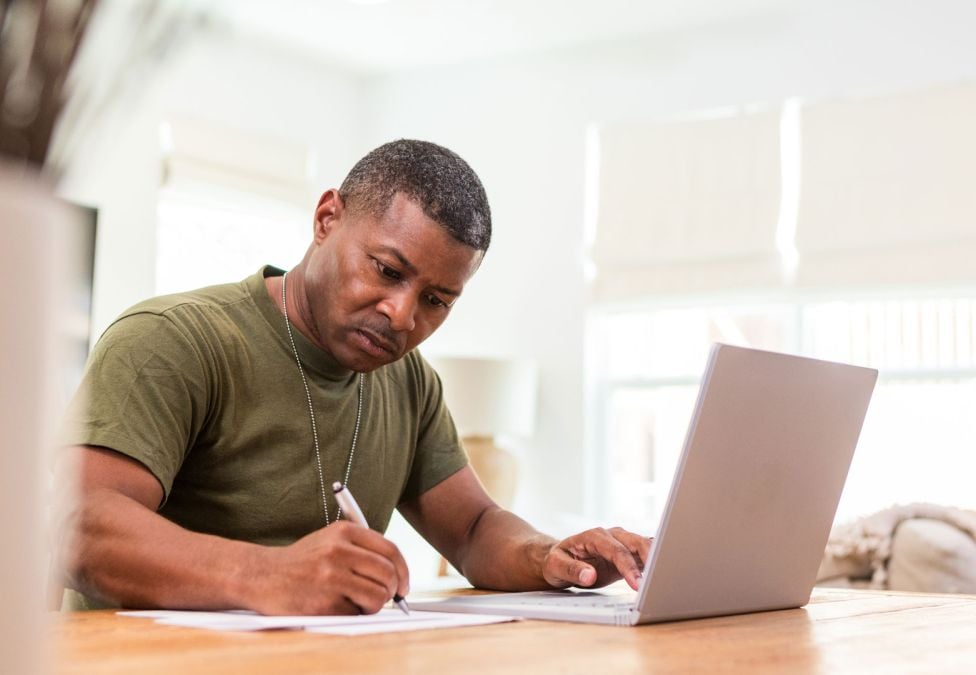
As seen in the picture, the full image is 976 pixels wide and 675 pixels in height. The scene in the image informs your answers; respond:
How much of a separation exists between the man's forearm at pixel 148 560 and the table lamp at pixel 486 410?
3.33 m

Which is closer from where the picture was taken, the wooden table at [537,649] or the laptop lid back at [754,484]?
the wooden table at [537,649]

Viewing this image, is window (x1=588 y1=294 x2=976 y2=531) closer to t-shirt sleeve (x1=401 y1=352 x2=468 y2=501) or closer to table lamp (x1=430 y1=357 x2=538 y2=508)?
table lamp (x1=430 y1=357 x2=538 y2=508)

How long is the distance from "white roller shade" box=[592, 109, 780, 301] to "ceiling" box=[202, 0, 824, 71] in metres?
0.45

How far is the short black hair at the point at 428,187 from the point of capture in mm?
1639

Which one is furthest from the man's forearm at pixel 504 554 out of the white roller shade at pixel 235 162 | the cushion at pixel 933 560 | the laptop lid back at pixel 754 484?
the white roller shade at pixel 235 162

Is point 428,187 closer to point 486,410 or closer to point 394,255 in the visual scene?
point 394,255

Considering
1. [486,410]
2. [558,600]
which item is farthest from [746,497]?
[486,410]

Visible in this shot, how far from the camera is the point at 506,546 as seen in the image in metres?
1.71

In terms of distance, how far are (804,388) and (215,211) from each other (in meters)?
4.43

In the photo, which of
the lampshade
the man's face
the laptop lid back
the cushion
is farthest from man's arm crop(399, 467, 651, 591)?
the lampshade

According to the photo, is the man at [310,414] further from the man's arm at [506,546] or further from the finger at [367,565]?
the finger at [367,565]

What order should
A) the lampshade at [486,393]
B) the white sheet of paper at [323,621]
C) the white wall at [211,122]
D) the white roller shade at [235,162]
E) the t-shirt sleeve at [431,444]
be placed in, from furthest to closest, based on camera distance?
1. the white roller shade at [235,162]
2. the white wall at [211,122]
3. the lampshade at [486,393]
4. the t-shirt sleeve at [431,444]
5. the white sheet of paper at [323,621]

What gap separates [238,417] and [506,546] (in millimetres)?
423

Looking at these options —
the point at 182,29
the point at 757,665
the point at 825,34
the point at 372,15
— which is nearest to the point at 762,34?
the point at 825,34
